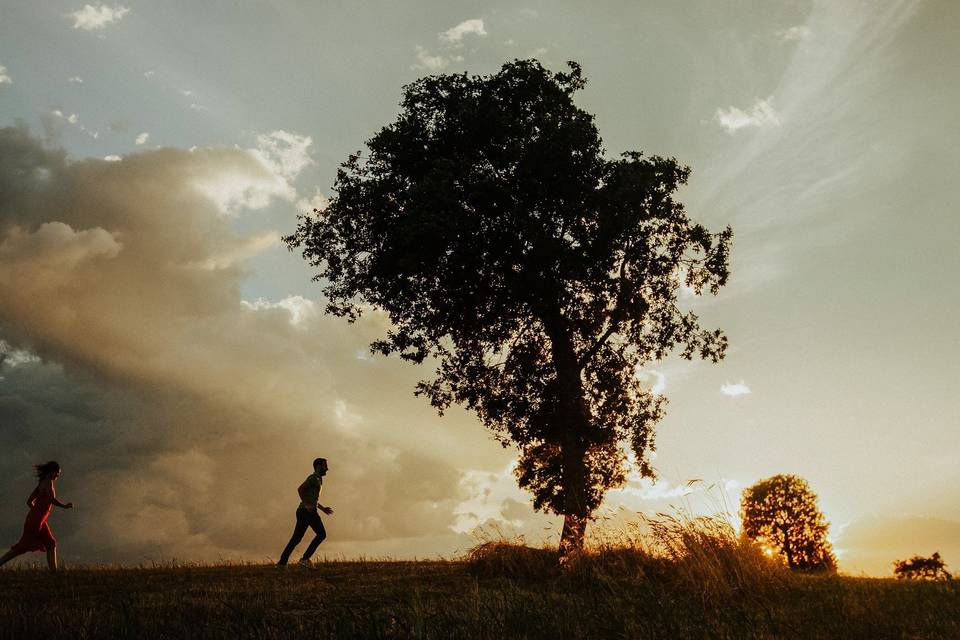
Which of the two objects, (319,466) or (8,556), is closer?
(8,556)

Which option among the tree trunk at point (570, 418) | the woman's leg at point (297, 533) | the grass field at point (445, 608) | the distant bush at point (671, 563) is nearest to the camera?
the grass field at point (445, 608)

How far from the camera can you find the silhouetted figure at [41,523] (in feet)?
53.7

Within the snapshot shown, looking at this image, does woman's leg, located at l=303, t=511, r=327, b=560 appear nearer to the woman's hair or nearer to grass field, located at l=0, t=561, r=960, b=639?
grass field, located at l=0, t=561, r=960, b=639

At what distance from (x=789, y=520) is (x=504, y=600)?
33461mm

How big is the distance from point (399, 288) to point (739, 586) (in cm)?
1386

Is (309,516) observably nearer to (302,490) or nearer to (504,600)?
(302,490)

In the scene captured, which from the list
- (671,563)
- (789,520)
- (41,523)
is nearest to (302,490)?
(41,523)

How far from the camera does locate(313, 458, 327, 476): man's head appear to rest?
18.1 meters

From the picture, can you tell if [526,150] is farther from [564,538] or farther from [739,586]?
[739,586]

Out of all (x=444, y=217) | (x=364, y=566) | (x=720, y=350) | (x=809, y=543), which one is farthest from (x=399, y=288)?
(x=809, y=543)

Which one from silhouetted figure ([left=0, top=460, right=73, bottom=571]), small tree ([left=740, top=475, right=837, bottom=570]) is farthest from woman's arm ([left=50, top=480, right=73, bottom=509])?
small tree ([left=740, top=475, right=837, bottom=570])

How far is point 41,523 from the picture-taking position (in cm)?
1664

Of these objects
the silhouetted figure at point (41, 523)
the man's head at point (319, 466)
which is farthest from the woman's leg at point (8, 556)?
the man's head at point (319, 466)

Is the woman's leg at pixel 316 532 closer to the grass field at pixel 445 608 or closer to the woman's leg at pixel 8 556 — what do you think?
the grass field at pixel 445 608
